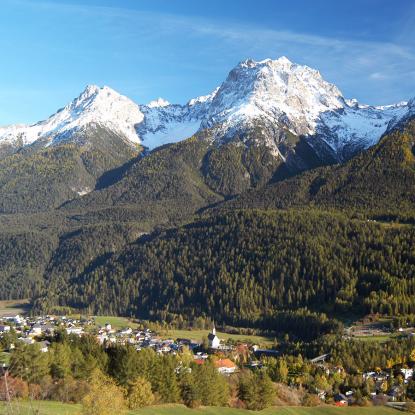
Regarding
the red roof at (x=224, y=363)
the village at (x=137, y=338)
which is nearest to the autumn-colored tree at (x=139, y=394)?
the village at (x=137, y=338)

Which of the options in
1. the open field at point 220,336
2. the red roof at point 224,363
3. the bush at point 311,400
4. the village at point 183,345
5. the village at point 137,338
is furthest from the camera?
the open field at point 220,336

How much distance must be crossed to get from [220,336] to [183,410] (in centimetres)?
8488

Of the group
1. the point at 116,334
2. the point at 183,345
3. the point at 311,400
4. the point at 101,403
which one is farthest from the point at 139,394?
the point at 116,334

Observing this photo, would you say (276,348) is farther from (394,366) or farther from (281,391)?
(281,391)

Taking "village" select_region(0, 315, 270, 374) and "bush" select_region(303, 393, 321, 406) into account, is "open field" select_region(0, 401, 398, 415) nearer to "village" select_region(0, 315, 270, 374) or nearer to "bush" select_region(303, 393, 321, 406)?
"bush" select_region(303, 393, 321, 406)

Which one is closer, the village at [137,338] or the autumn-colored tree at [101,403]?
the autumn-colored tree at [101,403]

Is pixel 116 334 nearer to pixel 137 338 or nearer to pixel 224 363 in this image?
pixel 137 338

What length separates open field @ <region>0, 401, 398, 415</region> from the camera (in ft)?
208

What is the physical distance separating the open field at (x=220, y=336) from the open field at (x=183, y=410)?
55879 millimetres

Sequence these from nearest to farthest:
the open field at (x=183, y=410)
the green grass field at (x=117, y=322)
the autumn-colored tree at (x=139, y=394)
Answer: the open field at (x=183, y=410), the autumn-colored tree at (x=139, y=394), the green grass field at (x=117, y=322)

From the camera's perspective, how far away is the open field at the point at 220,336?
15888 cm

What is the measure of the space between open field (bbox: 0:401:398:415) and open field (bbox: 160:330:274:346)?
5588cm

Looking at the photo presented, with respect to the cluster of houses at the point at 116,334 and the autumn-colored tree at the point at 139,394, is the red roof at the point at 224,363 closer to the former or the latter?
the cluster of houses at the point at 116,334

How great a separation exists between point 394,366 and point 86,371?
6540 cm
